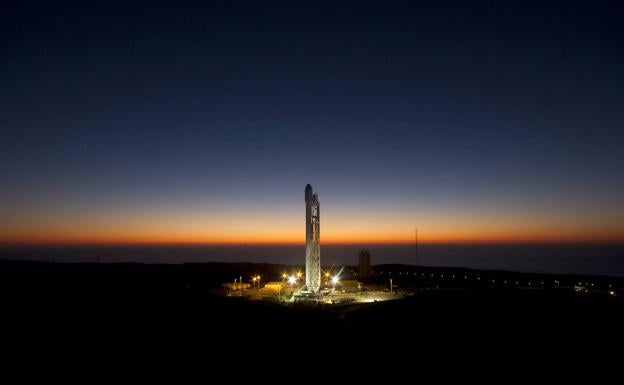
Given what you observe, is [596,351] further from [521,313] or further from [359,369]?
[359,369]

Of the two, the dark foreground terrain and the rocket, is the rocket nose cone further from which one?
the dark foreground terrain

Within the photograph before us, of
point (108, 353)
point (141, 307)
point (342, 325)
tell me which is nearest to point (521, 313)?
point (342, 325)

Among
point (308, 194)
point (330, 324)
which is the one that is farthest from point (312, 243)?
point (330, 324)

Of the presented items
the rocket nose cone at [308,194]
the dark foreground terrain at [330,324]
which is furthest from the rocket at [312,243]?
the dark foreground terrain at [330,324]

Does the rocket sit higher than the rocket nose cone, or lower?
lower

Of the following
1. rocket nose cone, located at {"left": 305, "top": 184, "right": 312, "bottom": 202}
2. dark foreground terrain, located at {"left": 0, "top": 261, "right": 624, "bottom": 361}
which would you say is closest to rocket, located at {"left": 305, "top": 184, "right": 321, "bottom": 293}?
rocket nose cone, located at {"left": 305, "top": 184, "right": 312, "bottom": 202}

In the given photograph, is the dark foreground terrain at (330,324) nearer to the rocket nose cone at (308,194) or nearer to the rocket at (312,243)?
the rocket at (312,243)
